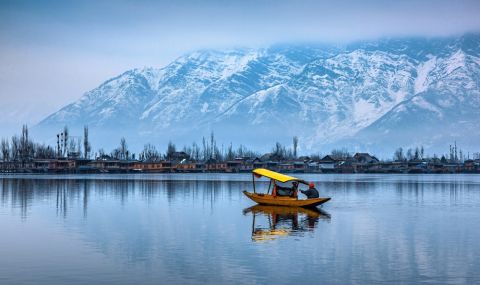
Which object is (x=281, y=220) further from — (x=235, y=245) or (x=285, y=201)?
(x=235, y=245)

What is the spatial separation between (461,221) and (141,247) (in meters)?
28.1

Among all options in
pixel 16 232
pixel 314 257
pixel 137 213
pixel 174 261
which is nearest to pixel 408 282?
pixel 314 257

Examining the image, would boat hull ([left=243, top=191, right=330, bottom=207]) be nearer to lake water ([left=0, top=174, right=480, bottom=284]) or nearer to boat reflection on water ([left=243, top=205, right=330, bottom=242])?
boat reflection on water ([left=243, top=205, right=330, bottom=242])

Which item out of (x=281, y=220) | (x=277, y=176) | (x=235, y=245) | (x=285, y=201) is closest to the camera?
(x=235, y=245)

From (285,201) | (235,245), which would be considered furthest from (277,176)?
(235,245)

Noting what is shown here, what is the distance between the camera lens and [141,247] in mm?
40281

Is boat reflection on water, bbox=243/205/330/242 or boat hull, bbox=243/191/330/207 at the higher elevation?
boat hull, bbox=243/191/330/207

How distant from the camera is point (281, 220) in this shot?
56719mm

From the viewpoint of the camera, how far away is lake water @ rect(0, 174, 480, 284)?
32156 mm

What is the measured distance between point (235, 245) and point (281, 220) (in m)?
15.7

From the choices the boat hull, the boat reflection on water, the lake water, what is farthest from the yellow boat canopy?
the lake water

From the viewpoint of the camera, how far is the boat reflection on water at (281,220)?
47344mm

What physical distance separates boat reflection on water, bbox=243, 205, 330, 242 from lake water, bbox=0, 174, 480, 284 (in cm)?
8

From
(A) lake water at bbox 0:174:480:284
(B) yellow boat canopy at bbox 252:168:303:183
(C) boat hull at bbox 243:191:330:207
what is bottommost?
(A) lake water at bbox 0:174:480:284
